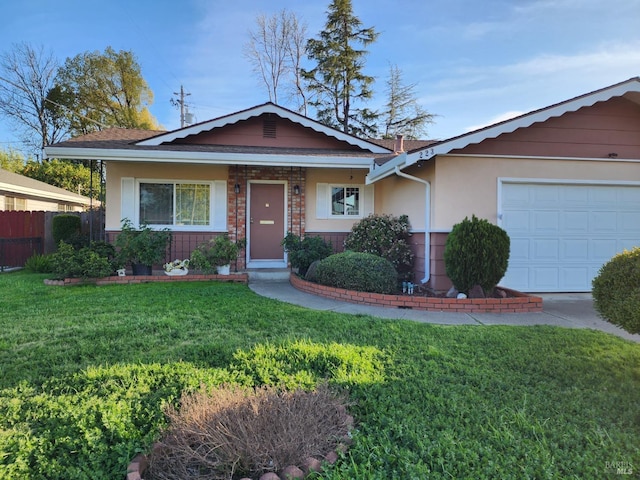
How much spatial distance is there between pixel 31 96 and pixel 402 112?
23.1m

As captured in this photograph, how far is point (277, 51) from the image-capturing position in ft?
69.3

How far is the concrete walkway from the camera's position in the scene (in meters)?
5.21

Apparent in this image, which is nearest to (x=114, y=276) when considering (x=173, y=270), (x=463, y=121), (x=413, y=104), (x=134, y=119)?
(x=173, y=270)

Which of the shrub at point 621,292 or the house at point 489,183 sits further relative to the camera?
the house at point 489,183

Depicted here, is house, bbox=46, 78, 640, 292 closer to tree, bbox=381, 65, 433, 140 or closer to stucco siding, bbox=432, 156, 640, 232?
stucco siding, bbox=432, 156, 640, 232

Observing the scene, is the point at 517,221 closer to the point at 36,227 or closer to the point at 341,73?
the point at 36,227

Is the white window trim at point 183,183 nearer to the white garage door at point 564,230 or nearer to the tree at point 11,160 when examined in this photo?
the white garage door at point 564,230

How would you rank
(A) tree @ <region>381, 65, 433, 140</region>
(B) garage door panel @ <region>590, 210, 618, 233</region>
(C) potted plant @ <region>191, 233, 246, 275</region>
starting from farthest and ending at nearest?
(A) tree @ <region>381, 65, 433, 140</region> → (C) potted plant @ <region>191, 233, 246, 275</region> → (B) garage door panel @ <region>590, 210, 618, 233</region>

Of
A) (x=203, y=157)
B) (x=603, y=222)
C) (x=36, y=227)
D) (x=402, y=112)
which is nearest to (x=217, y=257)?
(x=203, y=157)

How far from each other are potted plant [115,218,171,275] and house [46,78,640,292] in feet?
4.39

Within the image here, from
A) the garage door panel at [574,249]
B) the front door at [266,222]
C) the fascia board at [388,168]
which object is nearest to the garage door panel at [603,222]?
the garage door panel at [574,249]

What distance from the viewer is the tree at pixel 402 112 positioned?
21.2m

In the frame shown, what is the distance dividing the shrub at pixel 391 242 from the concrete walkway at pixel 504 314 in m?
1.93

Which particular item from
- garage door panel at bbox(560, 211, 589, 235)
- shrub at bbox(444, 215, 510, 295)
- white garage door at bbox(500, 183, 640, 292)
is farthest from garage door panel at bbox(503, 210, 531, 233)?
shrub at bbox(444, 215, 510, 295)
